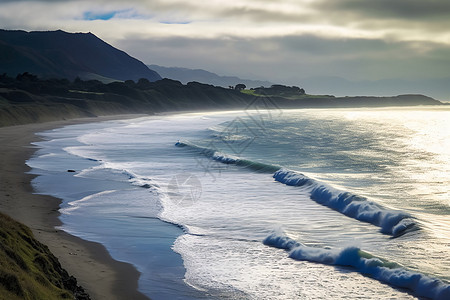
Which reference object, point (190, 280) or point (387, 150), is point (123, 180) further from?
point (387, 150)

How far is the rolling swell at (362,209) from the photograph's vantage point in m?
16.8

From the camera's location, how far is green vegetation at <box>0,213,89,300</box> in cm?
739

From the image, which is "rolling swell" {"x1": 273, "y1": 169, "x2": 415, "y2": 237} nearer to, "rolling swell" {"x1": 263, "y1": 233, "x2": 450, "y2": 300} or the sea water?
the sea water

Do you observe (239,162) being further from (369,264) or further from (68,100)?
(68,100)

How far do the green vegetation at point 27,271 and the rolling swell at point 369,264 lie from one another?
251 inches

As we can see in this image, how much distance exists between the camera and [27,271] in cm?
845

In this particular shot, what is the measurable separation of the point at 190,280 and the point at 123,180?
1612 cm

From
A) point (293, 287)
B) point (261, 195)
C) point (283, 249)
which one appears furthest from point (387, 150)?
point (293, 287)

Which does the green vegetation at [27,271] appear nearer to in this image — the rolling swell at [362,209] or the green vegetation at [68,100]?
the rolling swell at [362,209]

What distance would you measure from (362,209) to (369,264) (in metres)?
6.87

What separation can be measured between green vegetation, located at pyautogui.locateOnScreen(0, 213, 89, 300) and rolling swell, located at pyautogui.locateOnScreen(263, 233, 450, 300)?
6.37 metres

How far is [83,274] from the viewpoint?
39.0 feet

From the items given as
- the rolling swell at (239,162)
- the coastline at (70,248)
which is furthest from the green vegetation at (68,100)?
the coastline at (70,248)

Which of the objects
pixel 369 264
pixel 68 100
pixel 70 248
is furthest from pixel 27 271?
pixel 68 100
